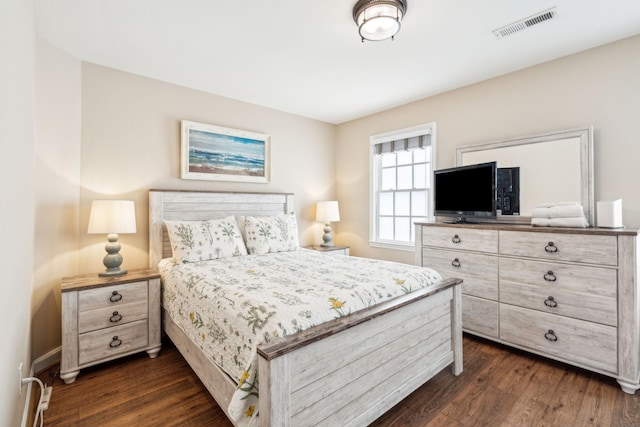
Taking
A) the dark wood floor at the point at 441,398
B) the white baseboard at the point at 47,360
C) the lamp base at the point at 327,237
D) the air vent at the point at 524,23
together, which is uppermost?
the air vent at the point at 524,23

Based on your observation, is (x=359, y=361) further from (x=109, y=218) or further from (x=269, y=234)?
(x=109, y=218)

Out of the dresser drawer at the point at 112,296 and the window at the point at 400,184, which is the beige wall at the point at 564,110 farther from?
the dresser drawer at the point at 112,296

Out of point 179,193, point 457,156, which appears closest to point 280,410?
point 179,193

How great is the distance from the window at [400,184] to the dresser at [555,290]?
2.98 ft

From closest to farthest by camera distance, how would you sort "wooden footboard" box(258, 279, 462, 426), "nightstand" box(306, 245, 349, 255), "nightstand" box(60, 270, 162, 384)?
"wooden footboard" box(258, 279, 462, 426), "nightstand" box(60, 270, 162, 384), "nightstand" box(306, 245, 349, 255)

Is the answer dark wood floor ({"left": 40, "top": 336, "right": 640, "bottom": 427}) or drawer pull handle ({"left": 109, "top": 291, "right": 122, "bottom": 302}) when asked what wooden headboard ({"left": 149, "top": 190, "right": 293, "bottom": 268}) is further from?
dark wood floor ({"left": 40, "top": 336, "right": 640, "bottom": 427})

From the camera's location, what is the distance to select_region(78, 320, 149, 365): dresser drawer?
2219mm

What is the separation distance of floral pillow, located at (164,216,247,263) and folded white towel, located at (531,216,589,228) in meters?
2.65

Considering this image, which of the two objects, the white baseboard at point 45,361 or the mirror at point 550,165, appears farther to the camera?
the mirror at point 550,165

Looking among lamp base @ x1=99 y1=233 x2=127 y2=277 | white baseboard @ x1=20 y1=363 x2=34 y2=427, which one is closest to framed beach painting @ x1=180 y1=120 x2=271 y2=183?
lamp base @ x1=99 y1=233 x2=127 y2=277

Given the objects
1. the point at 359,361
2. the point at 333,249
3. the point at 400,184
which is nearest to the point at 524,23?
the point at 400,184

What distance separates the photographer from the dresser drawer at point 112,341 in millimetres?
2219

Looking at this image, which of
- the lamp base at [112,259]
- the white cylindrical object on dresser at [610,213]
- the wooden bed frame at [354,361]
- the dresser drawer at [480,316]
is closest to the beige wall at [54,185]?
the lamp base at [112,259]

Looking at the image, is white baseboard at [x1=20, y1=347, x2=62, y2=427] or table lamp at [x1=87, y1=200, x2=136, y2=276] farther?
table lamp at [x1=87, y1=200, x2=136, y2=276]
